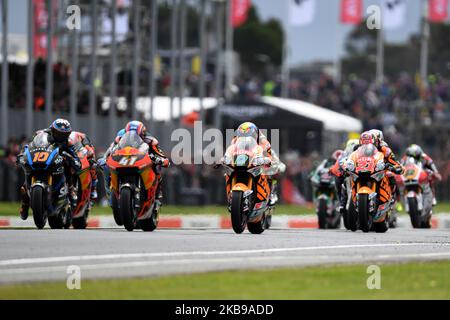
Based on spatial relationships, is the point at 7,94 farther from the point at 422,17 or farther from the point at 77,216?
the point at 422,17

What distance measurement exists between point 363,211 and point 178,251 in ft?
21.5

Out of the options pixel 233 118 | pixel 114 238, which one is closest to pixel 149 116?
pixel 233 118

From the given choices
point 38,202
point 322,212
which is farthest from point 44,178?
point 322,212

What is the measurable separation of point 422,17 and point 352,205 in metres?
41.4

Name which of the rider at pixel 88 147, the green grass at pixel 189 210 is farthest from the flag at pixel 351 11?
the rider at pixel 88 147

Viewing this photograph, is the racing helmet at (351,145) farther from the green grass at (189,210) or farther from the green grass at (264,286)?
the green grass at (264,286)

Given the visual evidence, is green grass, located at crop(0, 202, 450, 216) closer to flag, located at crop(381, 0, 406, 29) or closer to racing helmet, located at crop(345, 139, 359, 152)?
racing helmet, located at crop(345, 139, 359, 152)

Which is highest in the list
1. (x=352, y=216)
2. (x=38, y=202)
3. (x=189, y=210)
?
(x=38, y=202)

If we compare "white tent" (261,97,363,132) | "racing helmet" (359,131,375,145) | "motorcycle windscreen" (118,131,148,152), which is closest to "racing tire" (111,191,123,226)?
"motorcycle windscreen" (118,131,148,152)

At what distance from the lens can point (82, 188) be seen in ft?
77.4

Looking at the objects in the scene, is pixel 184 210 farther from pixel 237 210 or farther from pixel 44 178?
pixel 237 210

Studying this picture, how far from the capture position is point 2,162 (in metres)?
34.2

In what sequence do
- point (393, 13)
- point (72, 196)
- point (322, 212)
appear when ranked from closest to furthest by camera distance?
point (72, 196), point (322, 212), point (393, 13)

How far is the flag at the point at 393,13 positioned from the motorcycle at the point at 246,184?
4510 centimetres
